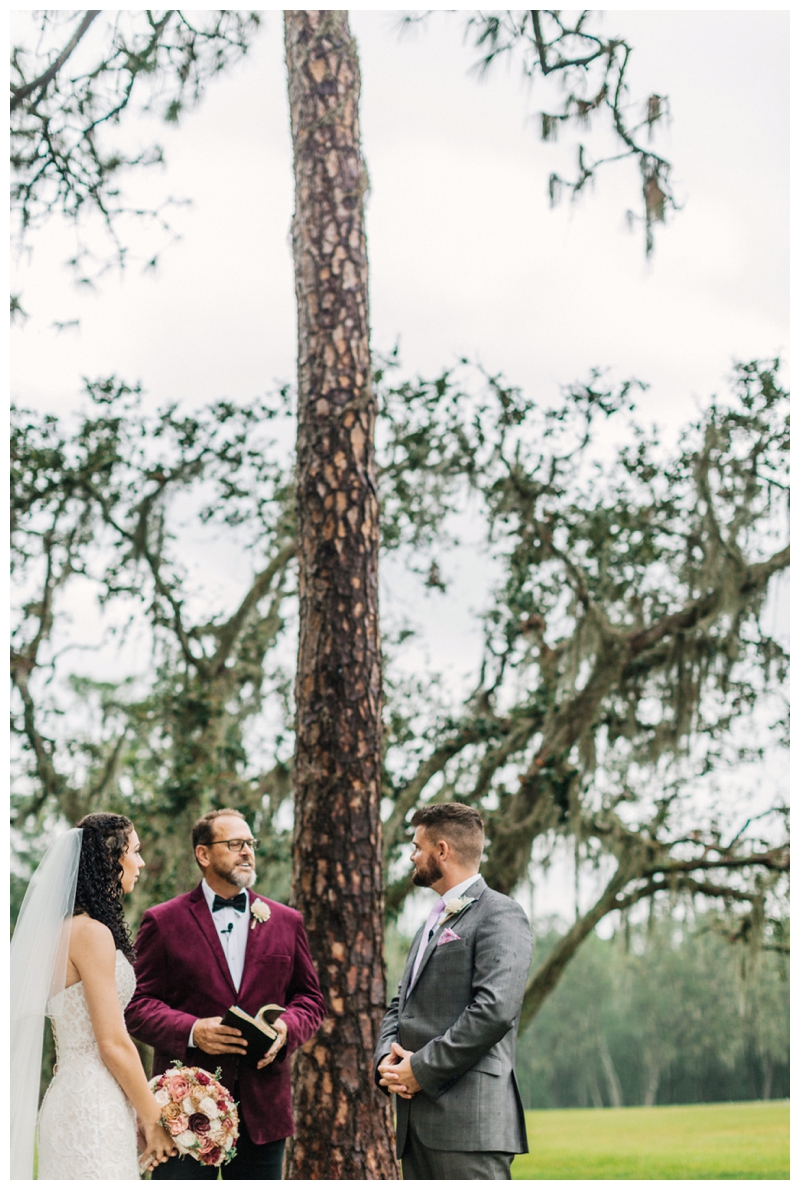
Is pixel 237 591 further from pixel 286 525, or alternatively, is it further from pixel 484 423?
pixel 484 423

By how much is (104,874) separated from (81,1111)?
1.77ft

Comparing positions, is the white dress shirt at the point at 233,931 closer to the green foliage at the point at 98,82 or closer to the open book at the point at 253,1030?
the open book at the point at 253,1030

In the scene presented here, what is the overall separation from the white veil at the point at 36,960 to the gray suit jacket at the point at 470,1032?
0.84 m

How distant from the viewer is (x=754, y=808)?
729cm

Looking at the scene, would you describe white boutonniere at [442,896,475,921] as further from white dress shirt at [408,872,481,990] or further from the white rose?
the white rose

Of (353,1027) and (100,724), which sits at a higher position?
(100,724)

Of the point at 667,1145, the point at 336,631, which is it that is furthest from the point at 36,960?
the point at 667,1145

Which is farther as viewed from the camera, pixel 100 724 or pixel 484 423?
pixel 100 724

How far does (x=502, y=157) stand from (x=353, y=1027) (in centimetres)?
624

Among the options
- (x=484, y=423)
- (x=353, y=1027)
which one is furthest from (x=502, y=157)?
(x=353, y=1027)

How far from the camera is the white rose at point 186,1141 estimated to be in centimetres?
242

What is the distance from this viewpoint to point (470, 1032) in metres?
2.29

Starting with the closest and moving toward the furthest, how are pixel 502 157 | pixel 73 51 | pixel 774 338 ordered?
pixel 73 51 < pixel 774 338 < pixel 502 157

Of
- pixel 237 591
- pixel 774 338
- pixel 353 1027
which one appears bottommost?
pixel 353 1027
